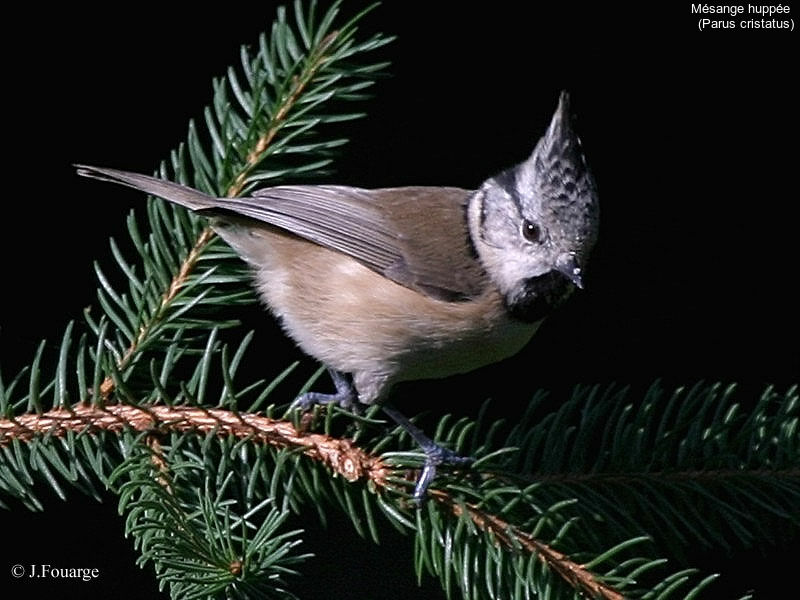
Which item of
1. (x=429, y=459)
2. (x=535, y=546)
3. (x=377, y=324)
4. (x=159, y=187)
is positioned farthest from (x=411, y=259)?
(x=535, y=546)

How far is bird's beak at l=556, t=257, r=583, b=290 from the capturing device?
2.14 m

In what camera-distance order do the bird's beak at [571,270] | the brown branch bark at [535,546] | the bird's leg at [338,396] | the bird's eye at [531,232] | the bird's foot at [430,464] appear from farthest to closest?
the bird's eye at [531,232] < the bird's beak at [571,270] < the bird's leg at [338,396] < the bird's foot at [430,464] < the brown branch bark at [535,546]

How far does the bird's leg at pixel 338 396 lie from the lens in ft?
6.68

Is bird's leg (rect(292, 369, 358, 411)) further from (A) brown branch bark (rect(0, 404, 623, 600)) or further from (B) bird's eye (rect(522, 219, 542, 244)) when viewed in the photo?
(B) bird's eye (rect(522, 219, 542, 244))

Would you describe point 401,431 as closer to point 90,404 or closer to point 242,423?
point 242,423

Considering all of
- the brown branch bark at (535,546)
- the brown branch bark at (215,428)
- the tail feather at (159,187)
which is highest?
the tail feather at (159,187)

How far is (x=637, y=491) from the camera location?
6.38 ft

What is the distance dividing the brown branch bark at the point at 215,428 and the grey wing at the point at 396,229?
58 centimetres

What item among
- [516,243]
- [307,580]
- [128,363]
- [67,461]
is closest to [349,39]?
[516,243]

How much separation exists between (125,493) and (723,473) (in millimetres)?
984

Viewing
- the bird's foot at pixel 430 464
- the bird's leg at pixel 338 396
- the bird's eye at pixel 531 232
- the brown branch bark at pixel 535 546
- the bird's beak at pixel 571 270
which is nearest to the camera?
the brown branch bark at pixel 535 546

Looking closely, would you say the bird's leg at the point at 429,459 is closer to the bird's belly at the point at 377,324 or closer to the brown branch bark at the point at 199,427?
the brown branch bark at the point at 199,427

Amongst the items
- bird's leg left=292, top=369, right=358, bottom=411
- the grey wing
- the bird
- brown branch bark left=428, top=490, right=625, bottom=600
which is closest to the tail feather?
the bird

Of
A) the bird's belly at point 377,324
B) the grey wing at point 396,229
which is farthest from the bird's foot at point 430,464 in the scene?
the grey wing at point 396,229
